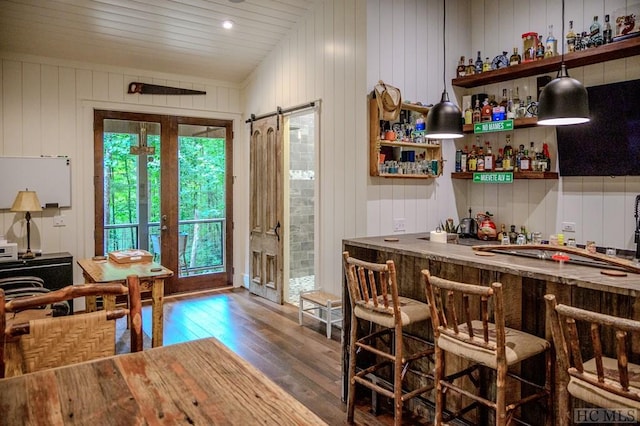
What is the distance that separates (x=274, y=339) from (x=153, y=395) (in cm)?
311

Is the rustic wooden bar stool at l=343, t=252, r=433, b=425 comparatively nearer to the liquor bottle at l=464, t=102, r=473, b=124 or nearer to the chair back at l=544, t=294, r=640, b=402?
the chair back at l=544, t=294, r=640, b=402

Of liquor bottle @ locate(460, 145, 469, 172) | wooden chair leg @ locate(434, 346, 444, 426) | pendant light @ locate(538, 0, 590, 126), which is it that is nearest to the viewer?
wooden chair leg @ locate(434, 346, 444, 426)

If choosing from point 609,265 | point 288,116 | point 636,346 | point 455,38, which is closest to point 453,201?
Answer: point 455,38

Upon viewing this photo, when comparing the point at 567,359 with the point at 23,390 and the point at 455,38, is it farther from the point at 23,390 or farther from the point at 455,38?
the point at 455,38

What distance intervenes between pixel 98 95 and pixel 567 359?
17.9 feet

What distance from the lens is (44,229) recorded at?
5.02 metres

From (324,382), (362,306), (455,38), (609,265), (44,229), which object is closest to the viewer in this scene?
(609,265)

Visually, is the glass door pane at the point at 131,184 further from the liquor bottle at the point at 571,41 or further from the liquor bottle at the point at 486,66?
the liquor bottle at the point at 571,41

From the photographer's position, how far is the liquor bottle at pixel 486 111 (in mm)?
4281

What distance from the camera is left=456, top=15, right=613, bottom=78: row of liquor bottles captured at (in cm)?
356

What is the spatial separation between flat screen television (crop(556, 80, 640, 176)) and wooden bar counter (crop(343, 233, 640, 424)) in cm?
182

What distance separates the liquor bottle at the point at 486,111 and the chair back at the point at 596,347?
2.95 m

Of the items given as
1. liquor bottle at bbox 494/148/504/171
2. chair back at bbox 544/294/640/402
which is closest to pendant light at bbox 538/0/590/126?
chair back at bbox 544/294/640/402

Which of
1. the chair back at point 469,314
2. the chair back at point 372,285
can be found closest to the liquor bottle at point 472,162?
the chair back at point 372,285
